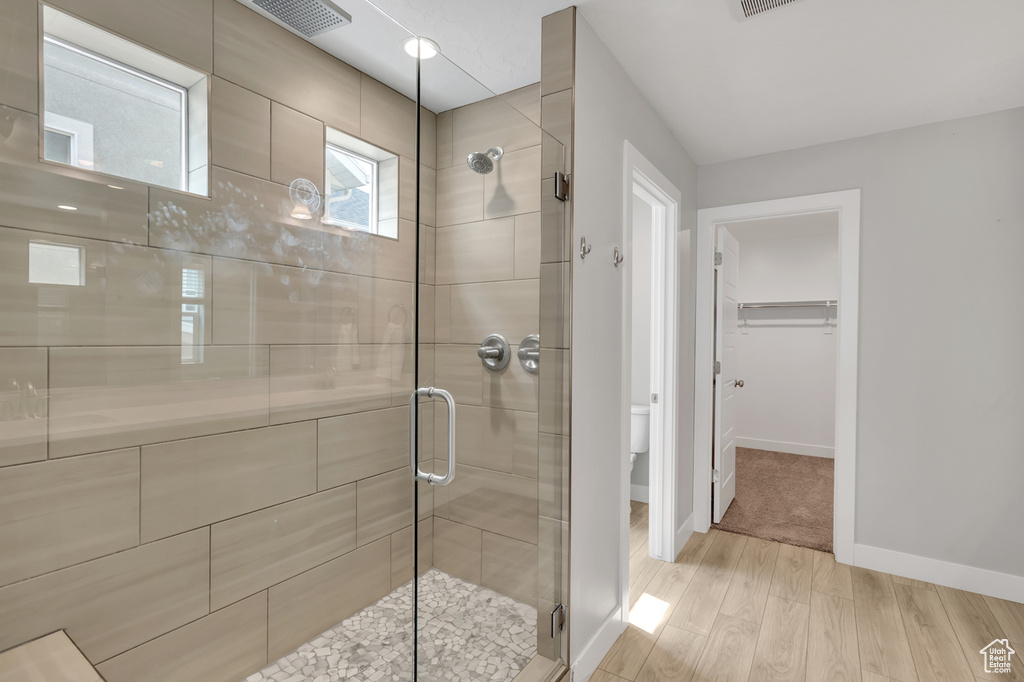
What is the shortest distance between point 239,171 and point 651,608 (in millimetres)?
2425

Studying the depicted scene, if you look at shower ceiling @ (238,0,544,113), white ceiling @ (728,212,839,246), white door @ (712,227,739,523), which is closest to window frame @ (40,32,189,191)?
shower ceiling @ (238,0,544,113)

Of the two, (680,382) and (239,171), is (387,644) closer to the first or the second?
(239,171)

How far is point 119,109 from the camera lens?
2.95ft

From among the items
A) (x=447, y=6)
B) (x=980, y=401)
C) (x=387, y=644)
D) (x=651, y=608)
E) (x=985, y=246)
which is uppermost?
(x=447, y=6)

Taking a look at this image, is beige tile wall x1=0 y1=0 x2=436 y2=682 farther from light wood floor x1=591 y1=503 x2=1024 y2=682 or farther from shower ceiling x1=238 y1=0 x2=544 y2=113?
light wood floor x1=591 y1=503 x2=1024 y2=682

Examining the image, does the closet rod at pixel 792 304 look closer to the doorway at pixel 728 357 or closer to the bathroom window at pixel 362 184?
the doorway at pixel 728 357

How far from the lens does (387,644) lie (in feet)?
4.19

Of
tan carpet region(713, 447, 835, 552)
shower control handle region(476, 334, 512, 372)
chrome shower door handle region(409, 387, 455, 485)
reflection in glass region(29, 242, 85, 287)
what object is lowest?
tan carpet region(713, 447, 835, 552)

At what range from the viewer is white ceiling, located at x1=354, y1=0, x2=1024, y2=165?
67.0 inches

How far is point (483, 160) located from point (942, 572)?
10.2 feet

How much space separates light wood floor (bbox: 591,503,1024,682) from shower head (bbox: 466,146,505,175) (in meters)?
1.89

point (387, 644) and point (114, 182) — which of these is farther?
point (387, 644)

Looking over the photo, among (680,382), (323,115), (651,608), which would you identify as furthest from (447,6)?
(651,608)

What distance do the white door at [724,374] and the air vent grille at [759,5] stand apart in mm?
1684
